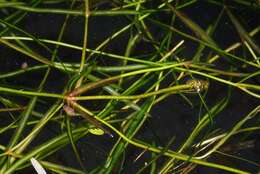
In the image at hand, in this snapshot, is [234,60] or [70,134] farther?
[234,60]

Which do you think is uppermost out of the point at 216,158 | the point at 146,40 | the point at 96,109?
the point at 146,40

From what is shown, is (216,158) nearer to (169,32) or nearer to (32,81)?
(169,32)

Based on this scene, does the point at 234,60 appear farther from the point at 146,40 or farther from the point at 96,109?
the point at 96,109

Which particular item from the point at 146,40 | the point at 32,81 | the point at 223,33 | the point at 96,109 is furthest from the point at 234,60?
the point at 32,81

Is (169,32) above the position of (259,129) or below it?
above

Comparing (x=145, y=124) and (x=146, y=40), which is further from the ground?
(x=146, y=40)

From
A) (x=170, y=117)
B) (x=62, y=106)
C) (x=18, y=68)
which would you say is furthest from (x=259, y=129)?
(x=18, y=68)
